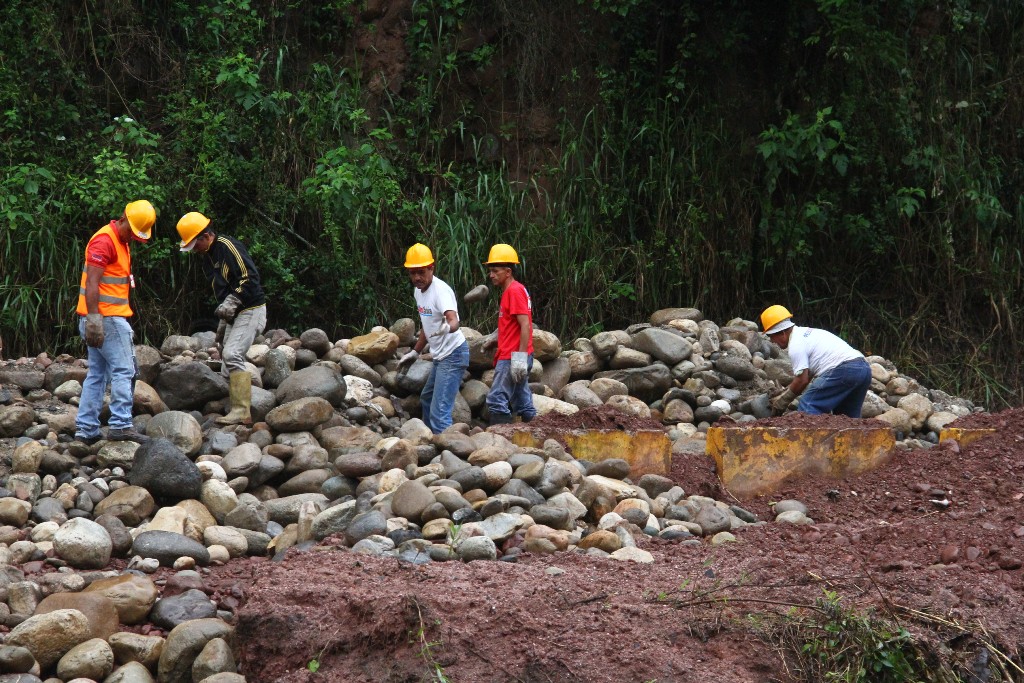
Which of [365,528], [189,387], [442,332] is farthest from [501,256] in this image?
[365,528]

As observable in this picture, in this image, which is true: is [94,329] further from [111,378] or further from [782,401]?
[782,401]

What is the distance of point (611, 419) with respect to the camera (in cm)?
721

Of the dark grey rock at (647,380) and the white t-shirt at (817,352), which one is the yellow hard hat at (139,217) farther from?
the white t-shirt at (817,352)

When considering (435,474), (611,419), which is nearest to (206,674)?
(435,474)

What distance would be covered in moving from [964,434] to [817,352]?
3.96 feet

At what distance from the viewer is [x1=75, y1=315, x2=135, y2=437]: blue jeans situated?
267 inches

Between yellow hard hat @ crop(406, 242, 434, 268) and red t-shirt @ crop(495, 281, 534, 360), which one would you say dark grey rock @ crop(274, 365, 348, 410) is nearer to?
yellow hard hat @ crop(406, 242, 434, 268)

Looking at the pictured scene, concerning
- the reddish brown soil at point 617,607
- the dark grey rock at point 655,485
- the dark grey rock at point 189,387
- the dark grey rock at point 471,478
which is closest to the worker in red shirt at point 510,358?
the dark grey rock at point 655,485

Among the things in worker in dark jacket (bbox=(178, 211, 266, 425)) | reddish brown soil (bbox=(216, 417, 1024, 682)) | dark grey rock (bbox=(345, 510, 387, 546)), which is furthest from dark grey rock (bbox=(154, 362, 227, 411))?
dark grey rock (bbox=(345, 510, 387, 546))

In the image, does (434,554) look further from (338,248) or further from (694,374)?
(338,248)

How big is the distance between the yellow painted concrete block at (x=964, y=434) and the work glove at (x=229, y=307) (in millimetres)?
4929

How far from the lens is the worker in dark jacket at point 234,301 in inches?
296

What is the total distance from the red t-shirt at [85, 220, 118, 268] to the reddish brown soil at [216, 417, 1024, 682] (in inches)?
98.1

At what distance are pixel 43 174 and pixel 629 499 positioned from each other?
21.3 ft
